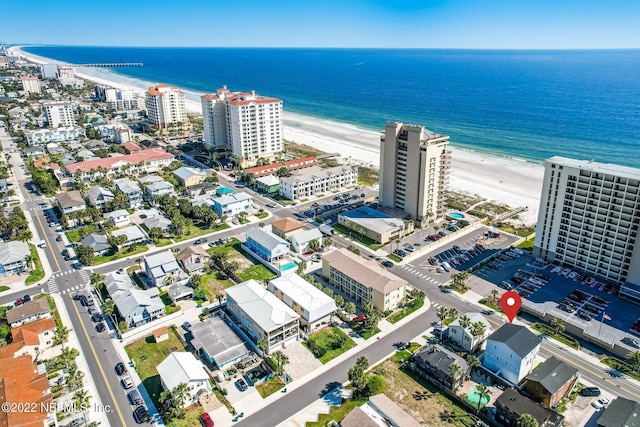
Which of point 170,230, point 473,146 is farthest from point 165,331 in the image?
point 473,146

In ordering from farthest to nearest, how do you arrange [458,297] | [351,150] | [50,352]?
[351,150]
[458,297]
[50,352]

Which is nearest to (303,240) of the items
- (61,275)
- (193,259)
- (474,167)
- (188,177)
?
(193,259)

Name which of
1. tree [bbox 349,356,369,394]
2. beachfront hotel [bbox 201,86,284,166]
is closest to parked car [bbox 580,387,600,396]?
tree [bbox 349,356,369,394]

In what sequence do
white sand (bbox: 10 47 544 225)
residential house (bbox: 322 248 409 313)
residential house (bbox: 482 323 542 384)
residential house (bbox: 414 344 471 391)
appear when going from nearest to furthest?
residential house (bbox: 414 344 471 391) < residential house (bbox: 482 323 542 384) < residential house (bbox: 322 248 409 313) < white sand (bbox: 10 47 544 225)

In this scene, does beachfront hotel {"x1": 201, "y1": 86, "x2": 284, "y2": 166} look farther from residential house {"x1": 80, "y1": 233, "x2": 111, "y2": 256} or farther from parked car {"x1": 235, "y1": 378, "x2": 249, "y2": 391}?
parked car {"x1": 235, "y1": 378, "x2": 249, "y2": 391}

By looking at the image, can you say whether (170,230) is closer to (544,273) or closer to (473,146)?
(544,273)
